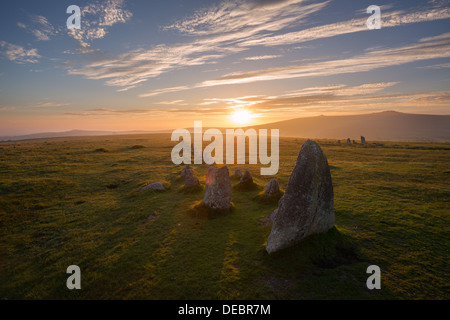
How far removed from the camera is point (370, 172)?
101ft

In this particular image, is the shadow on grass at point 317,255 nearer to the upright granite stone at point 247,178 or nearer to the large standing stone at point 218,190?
the large standing stone at point 218,190

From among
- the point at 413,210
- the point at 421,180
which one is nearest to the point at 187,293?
the point at 413,210

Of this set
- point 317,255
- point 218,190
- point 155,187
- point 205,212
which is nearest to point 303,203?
point 317,255

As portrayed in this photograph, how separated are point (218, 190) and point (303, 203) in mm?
7391

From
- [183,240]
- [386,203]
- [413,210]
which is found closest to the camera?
[183,240]

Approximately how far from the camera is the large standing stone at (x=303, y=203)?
10523 mm

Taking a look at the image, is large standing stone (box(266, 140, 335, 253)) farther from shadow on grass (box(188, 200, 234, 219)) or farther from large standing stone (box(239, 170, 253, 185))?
large standing stone (box(239, 170, 253, 185))

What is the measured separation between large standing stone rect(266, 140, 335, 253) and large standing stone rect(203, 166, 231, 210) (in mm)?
6058

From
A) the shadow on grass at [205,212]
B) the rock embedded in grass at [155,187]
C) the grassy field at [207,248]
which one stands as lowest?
the grassy field at [207,248]

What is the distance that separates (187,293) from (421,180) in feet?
102

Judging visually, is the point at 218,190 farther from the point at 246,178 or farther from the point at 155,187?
the point at 155,187

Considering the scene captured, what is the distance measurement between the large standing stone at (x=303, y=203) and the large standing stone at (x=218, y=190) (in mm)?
6058

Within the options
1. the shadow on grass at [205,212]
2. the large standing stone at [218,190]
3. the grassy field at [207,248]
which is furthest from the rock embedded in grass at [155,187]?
the large standing stone at [218,190]
